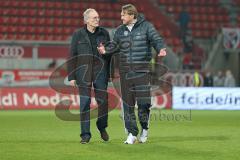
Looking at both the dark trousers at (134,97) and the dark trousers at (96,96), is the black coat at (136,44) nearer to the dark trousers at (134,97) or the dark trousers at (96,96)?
the dark trousers at (134,97)

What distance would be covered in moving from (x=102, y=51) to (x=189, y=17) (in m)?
22.0

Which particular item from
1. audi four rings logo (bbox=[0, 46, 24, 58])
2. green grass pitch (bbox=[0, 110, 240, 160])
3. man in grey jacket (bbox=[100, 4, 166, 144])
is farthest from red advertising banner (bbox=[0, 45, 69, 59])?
man in grey jacket (bbox=[100, 4, 166, 144])

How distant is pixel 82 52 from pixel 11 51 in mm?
15449

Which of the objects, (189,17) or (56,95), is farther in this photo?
(189,17)

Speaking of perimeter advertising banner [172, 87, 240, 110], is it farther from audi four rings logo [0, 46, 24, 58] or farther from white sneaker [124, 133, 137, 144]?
white sneaker [124, 133, 137, 144]

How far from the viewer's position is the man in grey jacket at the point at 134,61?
418 inches

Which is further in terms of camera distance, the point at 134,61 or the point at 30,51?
the point at 30,51

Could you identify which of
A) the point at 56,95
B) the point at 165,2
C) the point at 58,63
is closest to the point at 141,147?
the point at 56,95

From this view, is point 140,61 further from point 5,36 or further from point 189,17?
point 189,17

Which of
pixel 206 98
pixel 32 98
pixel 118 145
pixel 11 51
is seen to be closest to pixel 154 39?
pixel 118 145

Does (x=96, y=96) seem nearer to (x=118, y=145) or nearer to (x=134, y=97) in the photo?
(x=134, y=97)

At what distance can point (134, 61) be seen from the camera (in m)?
10.7

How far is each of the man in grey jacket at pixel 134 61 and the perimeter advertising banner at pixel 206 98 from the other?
13801 millimetres

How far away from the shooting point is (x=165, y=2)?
3362 centimetres
